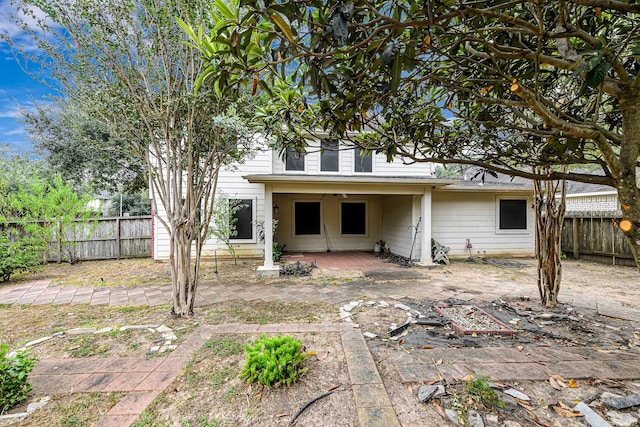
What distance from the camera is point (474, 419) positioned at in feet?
5.43

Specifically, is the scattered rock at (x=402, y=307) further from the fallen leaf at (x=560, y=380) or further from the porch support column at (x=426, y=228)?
the porch support column at (x=426, y=228)

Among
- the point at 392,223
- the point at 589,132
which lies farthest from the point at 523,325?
the point at 392,223

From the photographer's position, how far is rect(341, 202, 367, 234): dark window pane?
9.84 meters

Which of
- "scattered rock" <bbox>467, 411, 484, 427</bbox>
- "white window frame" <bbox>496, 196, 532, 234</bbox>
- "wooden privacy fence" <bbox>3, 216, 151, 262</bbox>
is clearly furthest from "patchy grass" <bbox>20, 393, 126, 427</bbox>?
"white window frame" <bbox>496, 196, 532, 234</bbox>

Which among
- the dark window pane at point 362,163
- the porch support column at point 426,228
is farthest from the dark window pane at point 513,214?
the dark window pane at point 362,163

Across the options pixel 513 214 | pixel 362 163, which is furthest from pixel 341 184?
pixel 513 214

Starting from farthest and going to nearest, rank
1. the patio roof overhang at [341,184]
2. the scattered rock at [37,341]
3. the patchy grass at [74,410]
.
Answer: the patio roof overhang at [341,184]
the scattered rock at [37,341]
the patchy grass at [74,410]

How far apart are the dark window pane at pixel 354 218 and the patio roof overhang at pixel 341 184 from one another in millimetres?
2696

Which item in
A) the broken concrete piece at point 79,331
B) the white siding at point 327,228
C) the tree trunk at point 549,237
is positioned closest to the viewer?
the broken concrete piece at point 79,331

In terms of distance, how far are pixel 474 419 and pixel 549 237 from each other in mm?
3132

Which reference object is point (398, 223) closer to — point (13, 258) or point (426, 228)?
point (426, 228)

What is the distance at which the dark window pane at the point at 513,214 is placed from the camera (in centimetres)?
864

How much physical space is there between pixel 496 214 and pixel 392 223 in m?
3.25

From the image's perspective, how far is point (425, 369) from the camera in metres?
2.21
